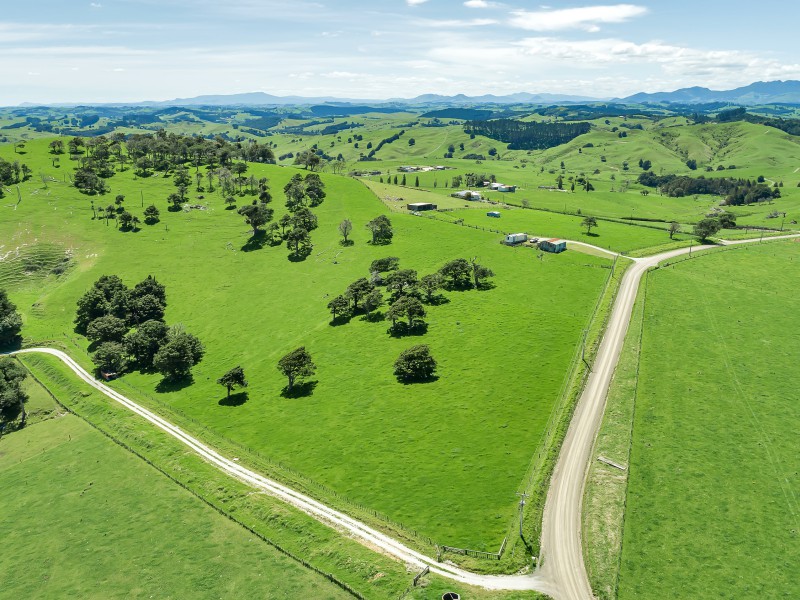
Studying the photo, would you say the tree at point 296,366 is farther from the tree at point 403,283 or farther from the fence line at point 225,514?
the tree at point 403,283

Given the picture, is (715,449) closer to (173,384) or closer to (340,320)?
(340,320)

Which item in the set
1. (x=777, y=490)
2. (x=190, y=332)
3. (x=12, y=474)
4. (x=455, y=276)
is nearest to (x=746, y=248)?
(x=455, y=276)

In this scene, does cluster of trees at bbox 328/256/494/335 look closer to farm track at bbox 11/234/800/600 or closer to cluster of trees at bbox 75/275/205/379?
cluster of trees at bbox 75/275/205/379

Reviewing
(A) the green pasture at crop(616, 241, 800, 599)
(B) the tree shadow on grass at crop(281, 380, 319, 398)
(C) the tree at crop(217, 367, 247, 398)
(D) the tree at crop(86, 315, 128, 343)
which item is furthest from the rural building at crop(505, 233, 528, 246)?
(D) the tree at crop(86, 315, 128, 343)

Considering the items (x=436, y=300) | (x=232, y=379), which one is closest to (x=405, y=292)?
(x=436, y=300)

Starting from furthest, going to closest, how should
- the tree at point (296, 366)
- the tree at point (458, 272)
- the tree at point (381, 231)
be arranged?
the tree at point (381, 231) < the tree at point (458, 272) < the tree at point (296, 366)

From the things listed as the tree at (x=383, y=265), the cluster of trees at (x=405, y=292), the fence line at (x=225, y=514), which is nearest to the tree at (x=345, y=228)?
the tree at (x=383, y=265)
